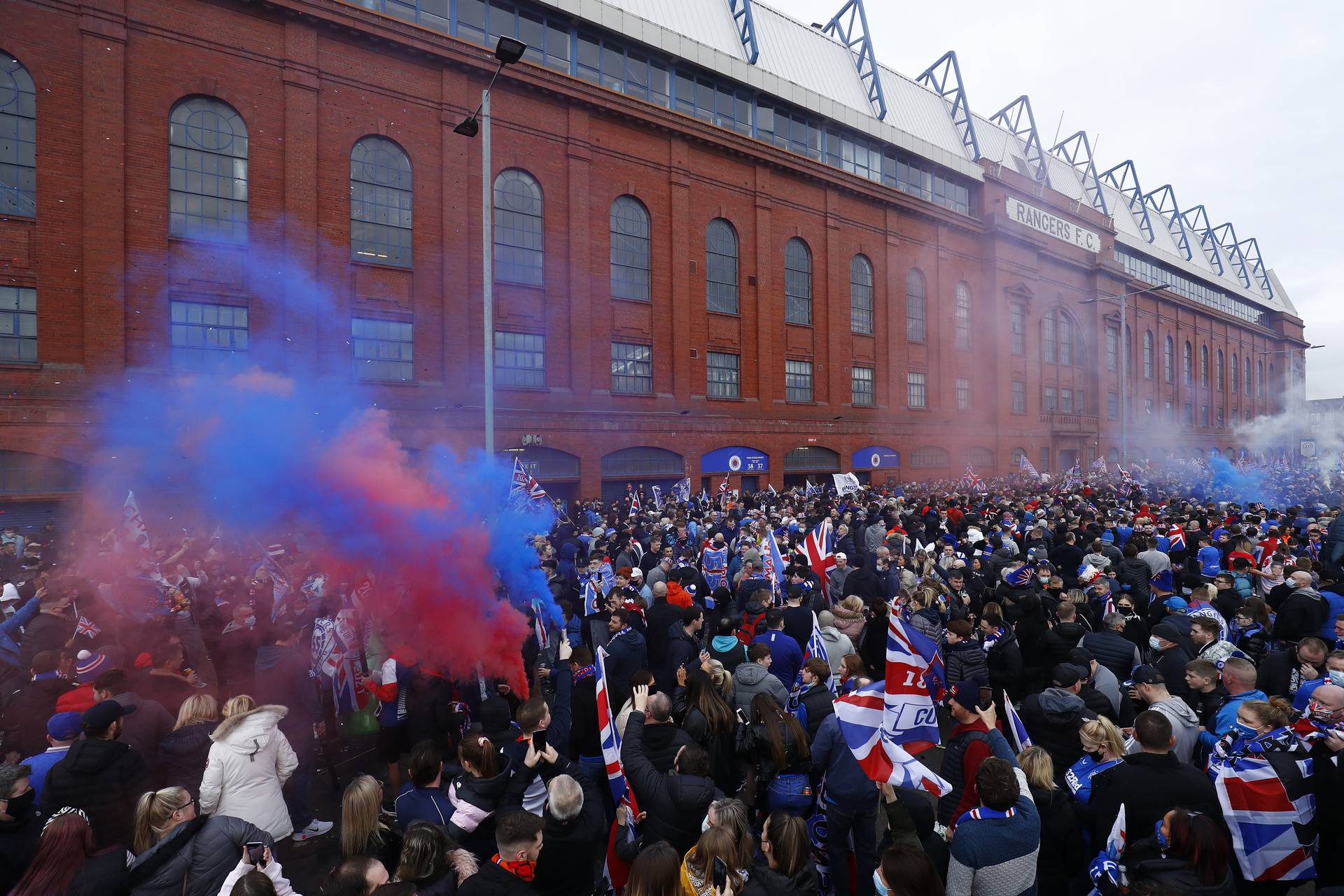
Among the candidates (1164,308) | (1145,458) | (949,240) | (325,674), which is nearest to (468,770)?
(325,674)

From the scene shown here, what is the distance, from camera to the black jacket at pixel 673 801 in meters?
3.94

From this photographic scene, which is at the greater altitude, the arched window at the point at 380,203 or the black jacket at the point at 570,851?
the arched window at the point at 380,203

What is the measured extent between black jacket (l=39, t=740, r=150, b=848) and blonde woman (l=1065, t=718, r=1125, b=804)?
6103 millimetres

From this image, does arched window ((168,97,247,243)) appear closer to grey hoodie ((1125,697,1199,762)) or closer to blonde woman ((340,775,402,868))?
blonde woman ((340,775,402,868))

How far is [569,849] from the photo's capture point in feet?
12.0

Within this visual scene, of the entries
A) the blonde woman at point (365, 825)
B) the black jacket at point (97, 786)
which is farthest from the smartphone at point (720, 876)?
the black jacket at point (97, 786)

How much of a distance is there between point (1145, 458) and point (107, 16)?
199 feet

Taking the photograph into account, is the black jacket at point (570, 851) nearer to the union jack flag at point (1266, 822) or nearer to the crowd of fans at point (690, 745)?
the crowd of fans at point (690, 745)

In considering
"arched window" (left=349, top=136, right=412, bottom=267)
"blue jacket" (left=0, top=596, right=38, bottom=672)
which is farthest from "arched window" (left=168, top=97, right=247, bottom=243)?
"blue jacket" (left=0, top=596, right=38, bottom=672)

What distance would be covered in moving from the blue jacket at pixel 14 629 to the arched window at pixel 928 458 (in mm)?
33119

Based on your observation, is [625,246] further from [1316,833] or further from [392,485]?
[1316,833]

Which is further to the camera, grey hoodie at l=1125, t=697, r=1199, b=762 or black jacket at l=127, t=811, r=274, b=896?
grey hoodie at l=1125, t=697, r=1199, b=762

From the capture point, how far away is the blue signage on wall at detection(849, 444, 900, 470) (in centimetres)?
3206

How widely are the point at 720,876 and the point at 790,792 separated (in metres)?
1.50
